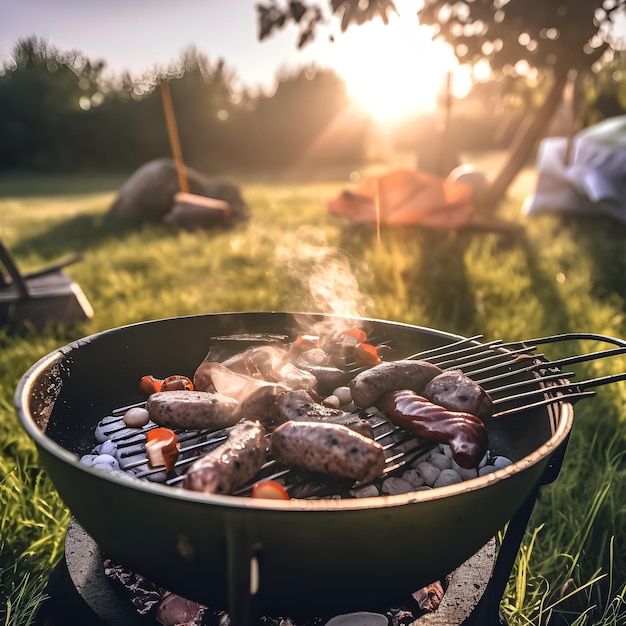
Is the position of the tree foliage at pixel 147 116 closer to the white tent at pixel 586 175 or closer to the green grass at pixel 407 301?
the green grass at pixel 407 301

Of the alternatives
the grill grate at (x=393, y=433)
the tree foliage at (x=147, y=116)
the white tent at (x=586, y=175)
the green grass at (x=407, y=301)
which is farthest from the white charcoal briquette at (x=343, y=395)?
the tree foliage at (x=147, y=116)

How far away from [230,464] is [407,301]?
3557 millimetres

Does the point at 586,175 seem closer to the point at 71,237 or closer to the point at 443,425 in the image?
the point at 71,237

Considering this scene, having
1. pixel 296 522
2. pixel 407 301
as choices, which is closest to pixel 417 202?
pixel 407 301

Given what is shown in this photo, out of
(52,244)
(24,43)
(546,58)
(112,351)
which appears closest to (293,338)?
(112,351)

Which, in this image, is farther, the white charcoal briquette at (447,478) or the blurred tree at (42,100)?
the blurred tree at (42,100)

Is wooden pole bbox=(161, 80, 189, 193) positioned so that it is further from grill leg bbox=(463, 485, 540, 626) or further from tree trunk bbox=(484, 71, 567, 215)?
grill leg bbox=(463, 485, 540, 626)

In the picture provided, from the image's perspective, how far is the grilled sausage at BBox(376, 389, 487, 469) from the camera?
66.9 inches

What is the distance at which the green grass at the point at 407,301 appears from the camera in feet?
7.88

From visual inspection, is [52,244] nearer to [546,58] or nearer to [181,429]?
[546,58]

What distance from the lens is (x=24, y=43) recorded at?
20.8m

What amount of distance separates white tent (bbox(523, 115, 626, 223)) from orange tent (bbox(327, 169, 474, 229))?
3.39m

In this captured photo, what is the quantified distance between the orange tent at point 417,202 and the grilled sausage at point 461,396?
4643mm

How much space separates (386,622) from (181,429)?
0.86 metres
